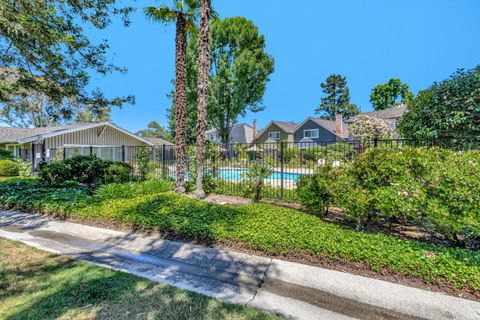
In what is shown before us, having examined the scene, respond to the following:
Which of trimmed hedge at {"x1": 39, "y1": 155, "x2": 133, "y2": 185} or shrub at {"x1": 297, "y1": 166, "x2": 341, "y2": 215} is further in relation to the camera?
trimmed hedge at {"x1": 39, "y1": 155, "x2": 133, "y2": 185}

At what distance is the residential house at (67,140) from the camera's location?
53.5 ft

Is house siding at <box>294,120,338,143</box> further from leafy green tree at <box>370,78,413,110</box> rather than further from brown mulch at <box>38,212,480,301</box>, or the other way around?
brown mulch at <box>38,212,480,301</box>

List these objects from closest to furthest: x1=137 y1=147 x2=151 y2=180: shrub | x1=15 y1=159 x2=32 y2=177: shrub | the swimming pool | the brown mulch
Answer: the brown mulch < the swimming pool < x1=137 y1=147 x2=151 y2=180: shrub < x1=15 y1=159 x2=32 y2=177: shrub

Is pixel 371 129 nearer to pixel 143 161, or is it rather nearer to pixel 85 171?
pixel 143 161

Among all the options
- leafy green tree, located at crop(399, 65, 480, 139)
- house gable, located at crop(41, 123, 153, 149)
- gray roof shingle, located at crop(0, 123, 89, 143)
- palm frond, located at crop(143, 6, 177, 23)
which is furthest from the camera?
gray roof shingle, located at crop(0, 123, 89, 143)

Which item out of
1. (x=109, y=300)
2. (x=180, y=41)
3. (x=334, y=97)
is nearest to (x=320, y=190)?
(x=109, y=300)

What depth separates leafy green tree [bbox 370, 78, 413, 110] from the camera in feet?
116

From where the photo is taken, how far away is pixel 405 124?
6.37 meters

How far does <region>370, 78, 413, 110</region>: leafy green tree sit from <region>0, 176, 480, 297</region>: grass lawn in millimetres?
39239

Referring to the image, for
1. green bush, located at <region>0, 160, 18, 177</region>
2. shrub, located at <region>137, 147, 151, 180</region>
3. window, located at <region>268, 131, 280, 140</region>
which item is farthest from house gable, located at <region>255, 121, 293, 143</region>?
green bush, located at <region>0, 160, 18, 177</region>

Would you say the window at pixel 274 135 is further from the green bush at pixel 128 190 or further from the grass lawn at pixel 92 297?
the grass lawn at pixel 92 297

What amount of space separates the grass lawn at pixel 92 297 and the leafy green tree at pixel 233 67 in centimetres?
2130

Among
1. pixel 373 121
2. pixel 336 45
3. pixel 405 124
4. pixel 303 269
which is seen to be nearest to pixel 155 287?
pixel 303 269

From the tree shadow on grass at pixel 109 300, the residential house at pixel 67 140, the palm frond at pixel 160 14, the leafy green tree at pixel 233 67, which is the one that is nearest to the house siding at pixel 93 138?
the residential house at pixel 67 140
